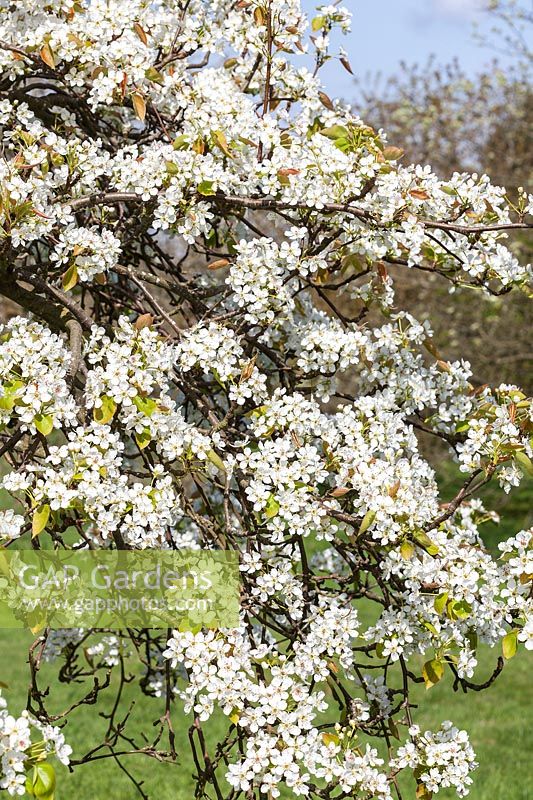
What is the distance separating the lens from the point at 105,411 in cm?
193

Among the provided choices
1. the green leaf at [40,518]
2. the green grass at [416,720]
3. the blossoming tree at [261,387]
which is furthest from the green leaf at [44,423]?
the green grass at [416,720]

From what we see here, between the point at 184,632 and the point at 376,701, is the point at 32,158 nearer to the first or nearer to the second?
the point at 184,632

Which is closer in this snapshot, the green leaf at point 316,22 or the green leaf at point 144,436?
the green leaf at point 144,436

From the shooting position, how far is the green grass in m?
4.48

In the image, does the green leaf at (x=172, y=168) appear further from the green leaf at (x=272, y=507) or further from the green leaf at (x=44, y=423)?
the green leaf at (x=272, y=507)

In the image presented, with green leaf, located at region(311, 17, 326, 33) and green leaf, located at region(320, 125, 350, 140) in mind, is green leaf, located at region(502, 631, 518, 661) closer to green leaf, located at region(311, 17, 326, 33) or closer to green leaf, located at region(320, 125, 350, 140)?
green leaf, located at region(320, 125, 350, 140)

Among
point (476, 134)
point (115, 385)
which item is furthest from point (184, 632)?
point (476, 134)

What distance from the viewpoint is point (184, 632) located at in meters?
1.94

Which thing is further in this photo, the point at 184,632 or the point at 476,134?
the point at 476,134

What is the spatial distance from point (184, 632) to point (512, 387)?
40.7 inches

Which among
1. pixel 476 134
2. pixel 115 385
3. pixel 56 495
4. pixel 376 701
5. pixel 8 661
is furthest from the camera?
pixel 476 134

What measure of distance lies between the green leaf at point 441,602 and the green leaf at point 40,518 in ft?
2.72

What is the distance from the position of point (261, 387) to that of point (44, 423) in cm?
57

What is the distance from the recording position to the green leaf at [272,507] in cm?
199
